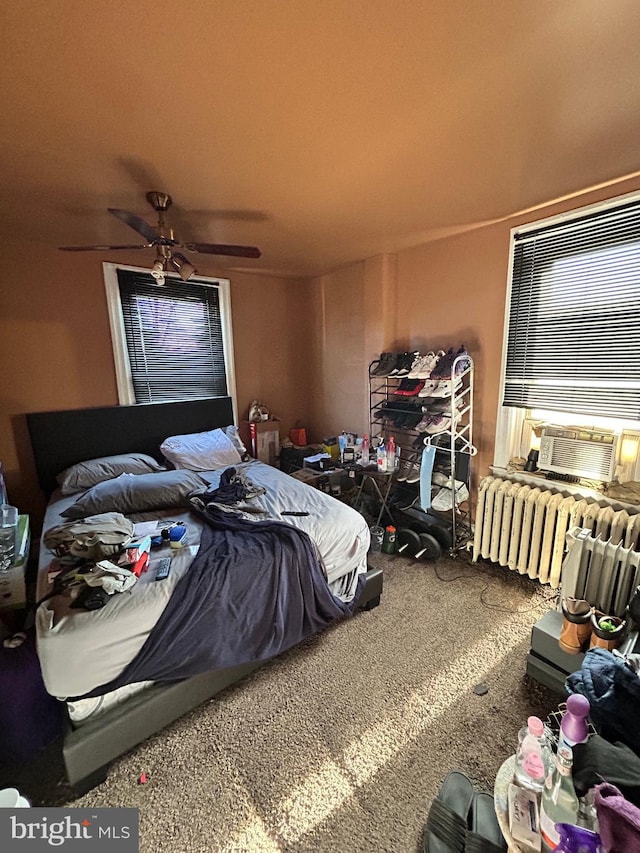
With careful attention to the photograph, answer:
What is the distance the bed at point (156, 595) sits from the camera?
138cm

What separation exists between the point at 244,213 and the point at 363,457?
6.97ft

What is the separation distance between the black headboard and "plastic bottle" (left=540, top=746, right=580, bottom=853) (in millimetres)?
3285

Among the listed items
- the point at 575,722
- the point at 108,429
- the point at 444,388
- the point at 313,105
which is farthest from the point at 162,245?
the point at 575,722

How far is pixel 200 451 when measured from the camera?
3.28 m

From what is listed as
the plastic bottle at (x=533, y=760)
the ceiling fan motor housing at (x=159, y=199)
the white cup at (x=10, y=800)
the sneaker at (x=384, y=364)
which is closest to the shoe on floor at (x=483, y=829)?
the plastic bottle at (x=533, y=760)

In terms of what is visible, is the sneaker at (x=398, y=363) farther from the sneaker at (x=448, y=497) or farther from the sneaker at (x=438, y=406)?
the sneaker at (x=448, y=497)

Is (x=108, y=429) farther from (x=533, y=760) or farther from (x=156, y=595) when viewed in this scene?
(x=533, y=760)

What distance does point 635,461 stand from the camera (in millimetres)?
2172

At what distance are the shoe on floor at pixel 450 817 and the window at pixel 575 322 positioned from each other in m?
2.01

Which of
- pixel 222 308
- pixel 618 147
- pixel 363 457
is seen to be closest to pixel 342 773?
pixel 363 457

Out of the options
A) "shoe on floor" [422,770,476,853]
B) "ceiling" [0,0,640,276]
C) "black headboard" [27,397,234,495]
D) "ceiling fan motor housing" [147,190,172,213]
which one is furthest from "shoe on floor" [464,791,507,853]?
"black headboard" [27,397,234,495]

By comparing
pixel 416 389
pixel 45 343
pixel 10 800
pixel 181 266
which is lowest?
pixel 10 800

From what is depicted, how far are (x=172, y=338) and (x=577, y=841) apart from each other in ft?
12.5

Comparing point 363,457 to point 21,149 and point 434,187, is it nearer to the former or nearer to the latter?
point 434,187
